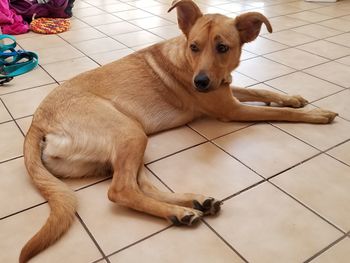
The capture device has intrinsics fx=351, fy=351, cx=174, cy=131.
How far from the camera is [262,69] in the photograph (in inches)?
128

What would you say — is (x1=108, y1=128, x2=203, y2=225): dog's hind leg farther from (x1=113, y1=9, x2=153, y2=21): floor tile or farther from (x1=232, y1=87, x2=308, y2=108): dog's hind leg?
(x1=113, y1=9, x2=153, y2=21): floor tile

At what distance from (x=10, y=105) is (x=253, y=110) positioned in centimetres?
182

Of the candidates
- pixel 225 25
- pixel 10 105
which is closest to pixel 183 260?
pixel 225 25

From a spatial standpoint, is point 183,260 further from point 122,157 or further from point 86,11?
point 86,11

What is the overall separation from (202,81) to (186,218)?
2.75 feet

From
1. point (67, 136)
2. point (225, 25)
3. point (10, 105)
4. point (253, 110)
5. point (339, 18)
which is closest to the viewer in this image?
point (67, 136)

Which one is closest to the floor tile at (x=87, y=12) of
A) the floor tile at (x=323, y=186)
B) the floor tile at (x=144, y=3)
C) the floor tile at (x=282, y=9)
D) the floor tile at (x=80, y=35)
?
the floor tile at (x=144, y=3)

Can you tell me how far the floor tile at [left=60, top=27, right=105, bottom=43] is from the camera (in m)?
4.04

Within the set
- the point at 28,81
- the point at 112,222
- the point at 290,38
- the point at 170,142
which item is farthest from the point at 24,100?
the point at 290,38

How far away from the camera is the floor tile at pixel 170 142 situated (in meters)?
2.17

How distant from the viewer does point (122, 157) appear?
1.79 m

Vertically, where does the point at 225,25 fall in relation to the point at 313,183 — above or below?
above

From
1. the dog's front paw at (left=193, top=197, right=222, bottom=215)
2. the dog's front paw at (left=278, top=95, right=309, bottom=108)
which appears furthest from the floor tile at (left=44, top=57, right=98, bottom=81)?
the dog's front paw at (left=193, top=197, right=222, bottom=215)

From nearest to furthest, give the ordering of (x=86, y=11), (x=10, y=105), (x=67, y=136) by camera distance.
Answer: (x=67, y=136) → (x=10, y=105) → (x=86, y=11)
